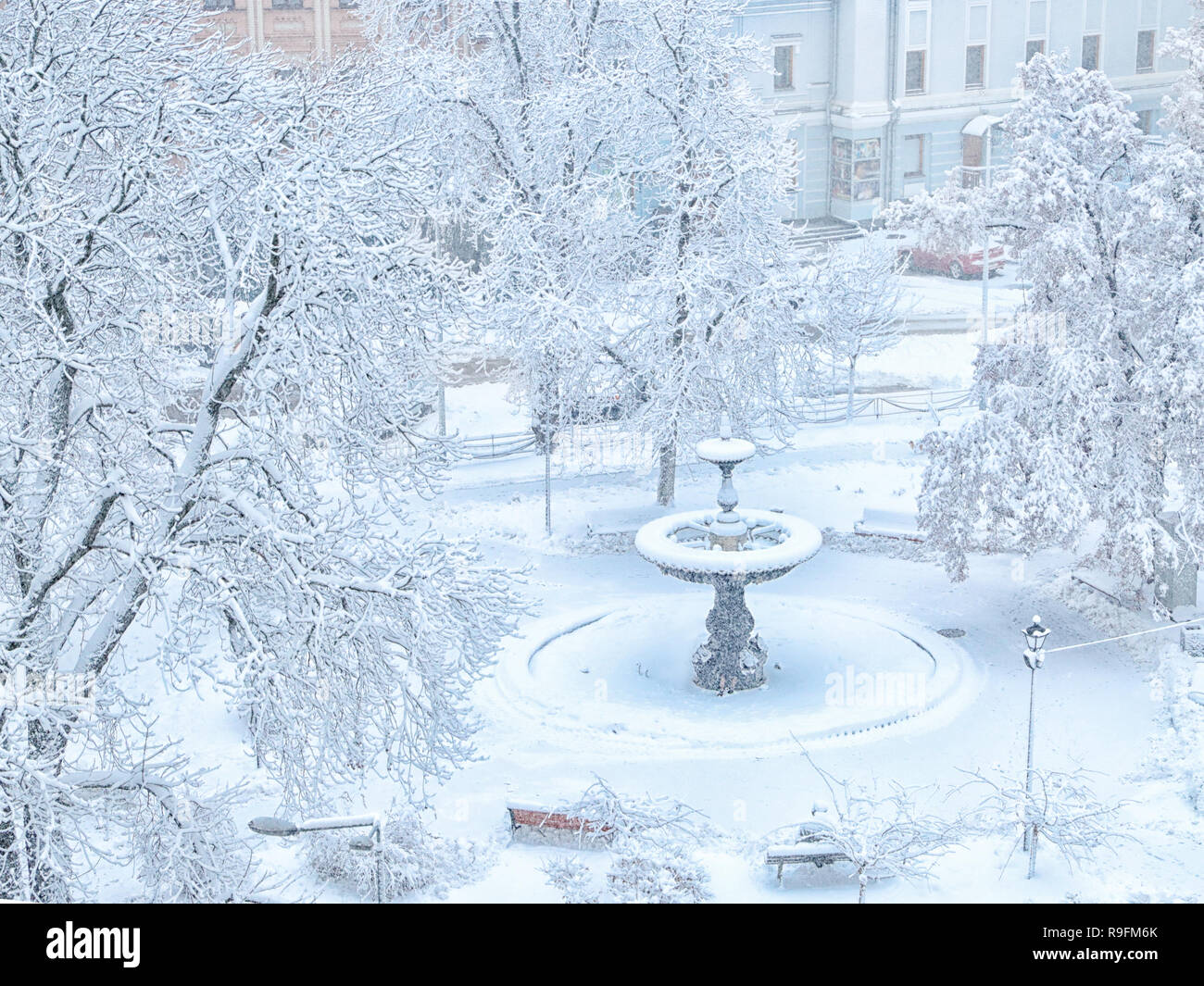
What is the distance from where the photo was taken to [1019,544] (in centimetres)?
2019

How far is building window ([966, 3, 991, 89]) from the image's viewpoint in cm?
4638

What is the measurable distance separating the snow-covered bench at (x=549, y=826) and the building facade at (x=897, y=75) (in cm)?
3229

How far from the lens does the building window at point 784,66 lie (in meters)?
45.5

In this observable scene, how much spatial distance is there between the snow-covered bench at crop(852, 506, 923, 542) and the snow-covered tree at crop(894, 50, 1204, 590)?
3.81 metres

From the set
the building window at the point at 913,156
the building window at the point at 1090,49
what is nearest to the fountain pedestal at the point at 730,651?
the building window at the point at 913,156

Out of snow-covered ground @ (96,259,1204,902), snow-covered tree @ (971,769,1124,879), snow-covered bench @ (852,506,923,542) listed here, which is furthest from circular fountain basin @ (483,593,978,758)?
snow-covered bench @ (852,506,923,542)

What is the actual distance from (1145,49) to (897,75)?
9210 millimetres

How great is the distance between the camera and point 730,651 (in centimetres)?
1923

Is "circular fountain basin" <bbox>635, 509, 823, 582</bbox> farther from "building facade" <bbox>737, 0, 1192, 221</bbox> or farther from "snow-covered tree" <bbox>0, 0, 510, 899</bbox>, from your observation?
"building facade" <bbox>737, 0, 1192, 221</bbox>

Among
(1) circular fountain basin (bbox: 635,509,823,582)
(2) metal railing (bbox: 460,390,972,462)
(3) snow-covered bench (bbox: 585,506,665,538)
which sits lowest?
(3) snow-covered bench (bbox: 585,506,665,538)

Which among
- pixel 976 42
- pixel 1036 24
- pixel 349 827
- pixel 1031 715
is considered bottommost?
pixel 349 827

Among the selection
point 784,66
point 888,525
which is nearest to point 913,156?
point 784,66

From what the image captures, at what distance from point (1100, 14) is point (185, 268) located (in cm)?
4069

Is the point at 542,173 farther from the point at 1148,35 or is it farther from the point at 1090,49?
the point at 1148,35
